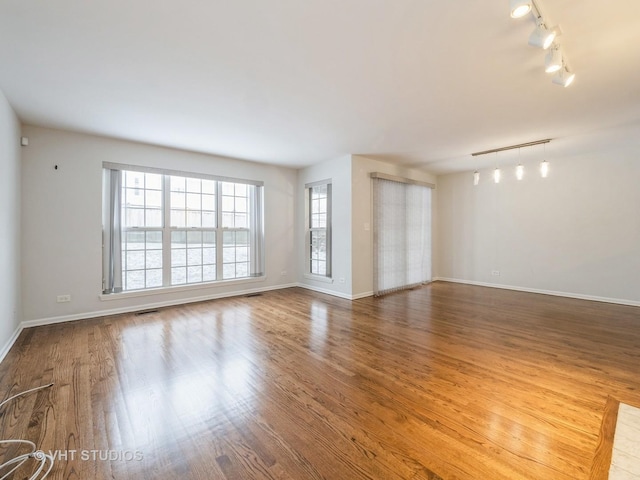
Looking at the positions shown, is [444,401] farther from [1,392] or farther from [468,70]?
[1,392]

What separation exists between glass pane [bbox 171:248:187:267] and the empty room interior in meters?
0.06

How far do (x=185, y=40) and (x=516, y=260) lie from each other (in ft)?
22.6

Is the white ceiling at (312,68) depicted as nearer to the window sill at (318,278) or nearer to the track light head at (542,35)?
the track light head at (542,35)

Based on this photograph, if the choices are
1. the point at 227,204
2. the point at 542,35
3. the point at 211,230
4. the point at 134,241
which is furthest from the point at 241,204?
the point at 542,35

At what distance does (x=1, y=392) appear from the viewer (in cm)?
219

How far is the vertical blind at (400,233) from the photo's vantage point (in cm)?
555

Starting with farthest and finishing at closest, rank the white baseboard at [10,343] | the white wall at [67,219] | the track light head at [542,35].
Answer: the white wall at [67,219] < the white baseboard at [10,343] < the track light head at [542,35]

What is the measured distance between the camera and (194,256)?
5156 mm

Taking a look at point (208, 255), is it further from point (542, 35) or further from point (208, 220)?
point (542, 35)

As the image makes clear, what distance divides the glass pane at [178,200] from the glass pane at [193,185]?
0.57ft

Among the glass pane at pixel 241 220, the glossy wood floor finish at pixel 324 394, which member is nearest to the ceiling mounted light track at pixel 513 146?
the glossy wood floor finish at pixel 324 394

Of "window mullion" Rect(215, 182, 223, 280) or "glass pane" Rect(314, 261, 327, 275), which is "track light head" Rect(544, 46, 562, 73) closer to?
"glass pane" Rect(314, 261, 327, 275)

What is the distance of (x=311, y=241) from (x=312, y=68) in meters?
4.06

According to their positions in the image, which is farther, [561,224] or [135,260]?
[561,224]
